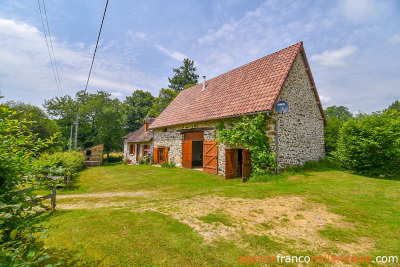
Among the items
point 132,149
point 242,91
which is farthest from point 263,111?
point 132,149

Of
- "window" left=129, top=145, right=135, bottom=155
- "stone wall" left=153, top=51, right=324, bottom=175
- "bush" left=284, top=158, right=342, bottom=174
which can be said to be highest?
"stone wall" left=153, top=51, right=324, bottom=175

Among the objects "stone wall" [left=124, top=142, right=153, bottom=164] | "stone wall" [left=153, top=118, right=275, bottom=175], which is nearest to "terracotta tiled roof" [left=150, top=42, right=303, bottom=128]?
"stone wall" [left=153, top=118, right=275, bottom=175]

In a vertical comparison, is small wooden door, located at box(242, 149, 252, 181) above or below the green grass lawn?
above

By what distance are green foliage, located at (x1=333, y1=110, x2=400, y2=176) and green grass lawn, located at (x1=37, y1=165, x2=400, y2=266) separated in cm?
346

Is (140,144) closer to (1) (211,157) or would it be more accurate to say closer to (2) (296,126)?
(1) (211,157)

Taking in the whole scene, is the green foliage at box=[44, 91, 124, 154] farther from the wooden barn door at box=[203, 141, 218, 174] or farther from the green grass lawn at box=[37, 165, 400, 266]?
the green grass lawn at box=[37, 165, 400, 266]

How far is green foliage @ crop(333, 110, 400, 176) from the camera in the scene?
360 inches

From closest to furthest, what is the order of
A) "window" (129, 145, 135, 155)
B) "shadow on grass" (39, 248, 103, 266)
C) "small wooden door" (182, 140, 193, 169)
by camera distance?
"shadow on grass" (39, 248, 103, 266), "small wooden door" (182, 140, 193, 169), "window" (129, 145, 135, 155)

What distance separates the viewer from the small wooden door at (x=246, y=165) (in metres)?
9.31

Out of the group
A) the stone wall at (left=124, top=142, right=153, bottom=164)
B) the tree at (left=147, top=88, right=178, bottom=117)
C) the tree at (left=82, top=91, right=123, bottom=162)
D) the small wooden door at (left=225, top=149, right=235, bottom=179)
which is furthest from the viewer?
the tree at (left=147, top=88, right=178, bottom=117)

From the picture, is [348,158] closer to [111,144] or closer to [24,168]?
[24,168]

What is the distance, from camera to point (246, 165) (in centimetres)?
943

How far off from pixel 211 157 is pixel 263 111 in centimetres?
453

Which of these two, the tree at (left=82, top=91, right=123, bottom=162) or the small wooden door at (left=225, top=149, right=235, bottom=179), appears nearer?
the small wooden door at (left=225, top=149, right=235, bottom=179)
